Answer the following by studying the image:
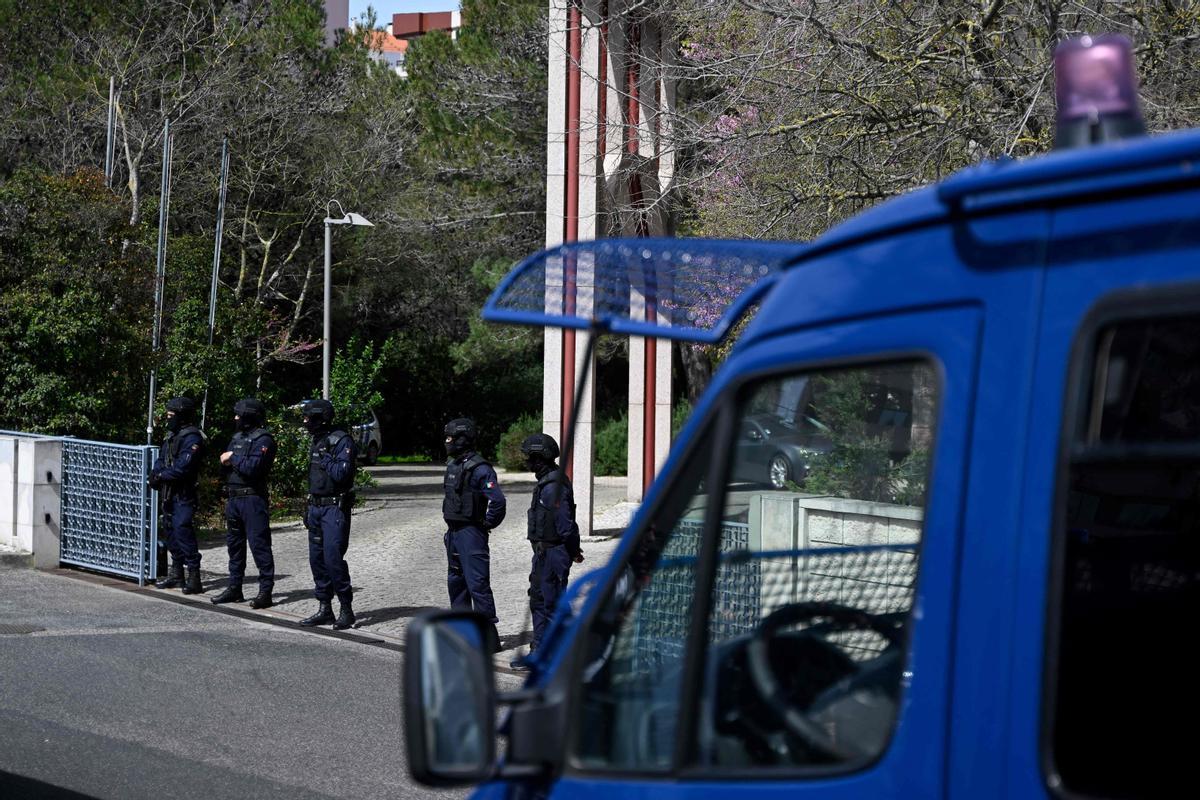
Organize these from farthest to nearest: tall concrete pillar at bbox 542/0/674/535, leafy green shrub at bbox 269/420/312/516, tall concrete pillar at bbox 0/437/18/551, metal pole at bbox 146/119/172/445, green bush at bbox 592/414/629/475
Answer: green bush at bbox 592/414/629/475
leafy green shrub at bbox 269/420/312/516
tall concrete pillar at bbox 542/0/674/535
metal pole at bbox 146/119/172/445
tall concrete pillar at bbox 0/437/18/551

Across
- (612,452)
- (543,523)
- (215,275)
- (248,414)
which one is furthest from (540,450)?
(612,452)

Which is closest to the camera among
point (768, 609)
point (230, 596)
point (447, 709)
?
point (447, 709)

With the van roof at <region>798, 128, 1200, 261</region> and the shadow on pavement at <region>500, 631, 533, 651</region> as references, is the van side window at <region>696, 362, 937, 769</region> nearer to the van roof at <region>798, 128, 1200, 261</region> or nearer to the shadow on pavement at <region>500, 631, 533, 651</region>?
the van roof at <region>798, 128, 1200, 261</region>

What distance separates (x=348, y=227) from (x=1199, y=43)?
2268cm

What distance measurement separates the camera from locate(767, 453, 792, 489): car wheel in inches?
101

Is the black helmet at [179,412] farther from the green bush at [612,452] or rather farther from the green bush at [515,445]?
the green bush at [515,445]

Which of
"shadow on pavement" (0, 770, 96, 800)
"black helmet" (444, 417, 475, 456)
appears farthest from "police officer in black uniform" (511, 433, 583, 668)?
"shadow on pavement" (0, 770, 96, 800)

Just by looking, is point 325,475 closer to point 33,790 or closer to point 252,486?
point 252,486

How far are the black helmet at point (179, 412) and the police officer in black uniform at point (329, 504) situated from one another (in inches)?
76.7

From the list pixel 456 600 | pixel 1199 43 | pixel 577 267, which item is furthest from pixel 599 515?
pixel 577 267

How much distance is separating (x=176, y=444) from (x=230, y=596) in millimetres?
1511

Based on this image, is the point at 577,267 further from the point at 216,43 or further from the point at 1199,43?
the point at 216,43

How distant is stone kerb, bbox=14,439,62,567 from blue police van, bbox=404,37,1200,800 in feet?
40.0

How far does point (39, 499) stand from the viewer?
1355 centimetres
